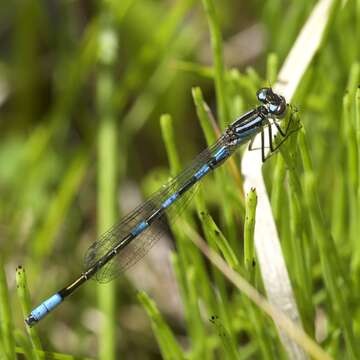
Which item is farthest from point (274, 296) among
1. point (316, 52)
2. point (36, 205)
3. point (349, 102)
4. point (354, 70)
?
point (36, 205)

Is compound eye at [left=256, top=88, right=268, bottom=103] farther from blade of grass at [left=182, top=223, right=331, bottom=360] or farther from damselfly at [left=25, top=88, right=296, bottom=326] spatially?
blade of grass at [left=182, top=223, right=331, bottom=360]

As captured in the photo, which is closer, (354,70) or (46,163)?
(354,70)

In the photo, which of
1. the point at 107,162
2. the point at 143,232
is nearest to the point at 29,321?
the point at 143,232

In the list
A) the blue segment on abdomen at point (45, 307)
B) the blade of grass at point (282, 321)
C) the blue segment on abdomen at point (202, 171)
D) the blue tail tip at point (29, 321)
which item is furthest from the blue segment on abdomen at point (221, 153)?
the blue tail tip at point (29, 321)

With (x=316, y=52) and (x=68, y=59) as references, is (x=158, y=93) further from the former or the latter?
(x=316, y=52)

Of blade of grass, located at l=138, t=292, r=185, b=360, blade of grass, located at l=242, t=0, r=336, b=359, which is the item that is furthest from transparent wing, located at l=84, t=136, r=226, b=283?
blade of grass, located at l=138, t=292, r=185, b=360

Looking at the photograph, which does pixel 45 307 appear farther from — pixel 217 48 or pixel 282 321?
pixel 217 48

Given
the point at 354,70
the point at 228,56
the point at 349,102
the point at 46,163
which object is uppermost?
the point at 228,56
